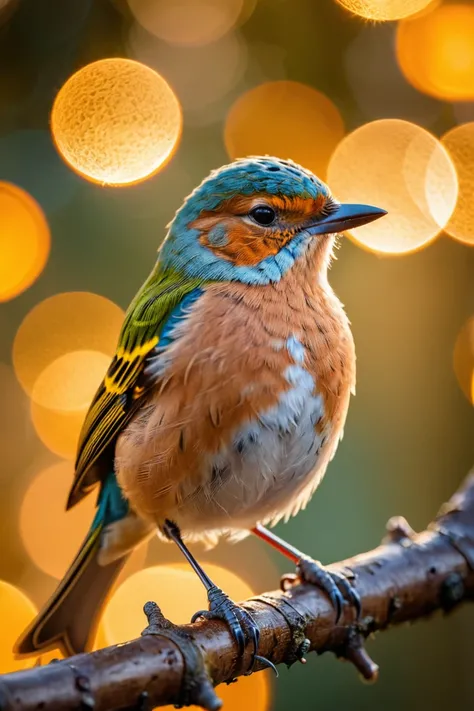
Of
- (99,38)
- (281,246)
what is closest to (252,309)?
(281,246)

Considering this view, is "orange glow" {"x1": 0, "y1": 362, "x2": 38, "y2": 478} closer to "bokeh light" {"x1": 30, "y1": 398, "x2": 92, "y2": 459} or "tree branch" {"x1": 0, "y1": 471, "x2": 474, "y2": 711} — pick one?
"bokeh light" {"x1": 30, "y1": 398, "x2": 92, "y2": 459}

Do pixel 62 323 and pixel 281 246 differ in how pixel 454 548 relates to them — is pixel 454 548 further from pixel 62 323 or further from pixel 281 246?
pixel 62 323

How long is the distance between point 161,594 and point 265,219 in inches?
83.0

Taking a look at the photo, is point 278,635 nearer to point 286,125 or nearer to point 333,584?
point 333,584

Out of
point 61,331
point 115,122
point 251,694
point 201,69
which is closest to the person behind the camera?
point 115,122

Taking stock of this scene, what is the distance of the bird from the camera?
Answer: 2693mm

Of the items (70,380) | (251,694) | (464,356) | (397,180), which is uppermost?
(397,180)

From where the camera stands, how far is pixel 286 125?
15.8 feet

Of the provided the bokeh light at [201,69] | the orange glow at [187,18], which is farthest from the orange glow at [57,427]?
the orange glow at [187,18]

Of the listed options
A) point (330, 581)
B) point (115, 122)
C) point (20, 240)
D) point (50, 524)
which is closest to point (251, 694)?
point (50, 524)

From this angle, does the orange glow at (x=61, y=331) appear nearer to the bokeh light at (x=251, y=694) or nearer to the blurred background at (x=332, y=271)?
the blurred background at (x=332, y=271)

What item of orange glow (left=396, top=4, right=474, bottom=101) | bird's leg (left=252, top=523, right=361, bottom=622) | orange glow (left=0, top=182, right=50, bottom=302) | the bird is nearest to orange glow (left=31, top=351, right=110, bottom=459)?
orange glow (left=0, top=182, right=50, bottom=302)

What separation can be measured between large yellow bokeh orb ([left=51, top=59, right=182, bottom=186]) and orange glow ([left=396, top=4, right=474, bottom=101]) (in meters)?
1.97

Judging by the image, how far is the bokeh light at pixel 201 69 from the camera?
4594 mm
